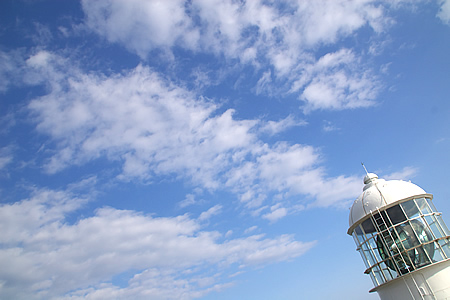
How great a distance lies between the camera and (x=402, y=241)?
18234mm

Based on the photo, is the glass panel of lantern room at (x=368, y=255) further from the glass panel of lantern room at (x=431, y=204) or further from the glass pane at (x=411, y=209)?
the glass panel of lantern room at (x=431, y=204)

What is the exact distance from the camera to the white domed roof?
19406mm

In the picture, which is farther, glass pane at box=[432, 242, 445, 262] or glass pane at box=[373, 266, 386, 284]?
glass pane at box=[373, 266, 386, 284]

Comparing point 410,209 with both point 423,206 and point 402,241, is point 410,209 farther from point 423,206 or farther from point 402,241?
point 402,241

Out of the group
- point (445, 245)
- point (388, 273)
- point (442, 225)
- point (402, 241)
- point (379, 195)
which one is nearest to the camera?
point (445, 245)

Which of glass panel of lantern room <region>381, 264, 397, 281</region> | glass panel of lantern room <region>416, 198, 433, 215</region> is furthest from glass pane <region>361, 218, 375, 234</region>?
glass panel of lantern room <region>416, 198, 433, 215</region>

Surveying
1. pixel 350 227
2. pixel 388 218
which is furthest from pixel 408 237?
pixel 350 227

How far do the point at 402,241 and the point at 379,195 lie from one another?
121 inches

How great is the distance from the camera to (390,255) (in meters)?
18.6

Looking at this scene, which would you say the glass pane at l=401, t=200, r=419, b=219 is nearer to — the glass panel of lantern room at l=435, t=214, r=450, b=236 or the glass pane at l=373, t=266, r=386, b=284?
the glass panel of lantern room at l=435, t=214, r=450, b=236

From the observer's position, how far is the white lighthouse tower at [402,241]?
17.2m

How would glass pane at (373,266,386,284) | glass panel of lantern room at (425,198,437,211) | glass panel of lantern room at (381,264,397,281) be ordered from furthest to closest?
glass panel of lantern room at (425,198,437,211)
glass pane at (373,266,386,284)
glass panel of lantern room at (381,264,397,281)

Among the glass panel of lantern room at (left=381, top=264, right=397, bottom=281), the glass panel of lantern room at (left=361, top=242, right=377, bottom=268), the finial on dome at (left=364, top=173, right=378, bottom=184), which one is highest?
the finial on dome at (left=364, top=173, right=378, bottom=184)

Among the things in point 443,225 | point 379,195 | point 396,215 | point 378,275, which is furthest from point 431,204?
point 378,275
